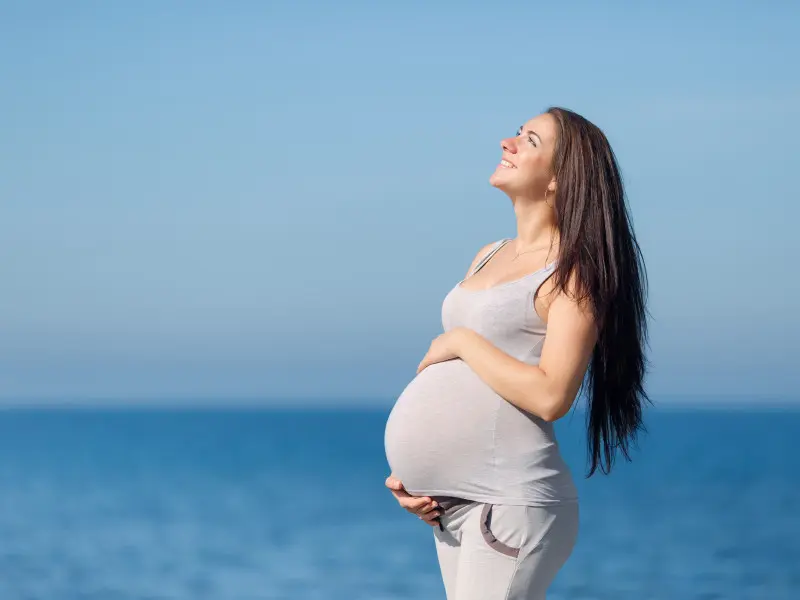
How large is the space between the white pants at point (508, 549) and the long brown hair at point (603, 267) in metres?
0.29

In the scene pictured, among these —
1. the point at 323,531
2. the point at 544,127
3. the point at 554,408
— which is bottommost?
the point at 554,408

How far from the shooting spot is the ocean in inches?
358

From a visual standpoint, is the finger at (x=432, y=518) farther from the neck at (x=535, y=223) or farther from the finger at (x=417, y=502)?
the neck at (x=535, y=223)

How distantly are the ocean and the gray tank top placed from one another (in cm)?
14

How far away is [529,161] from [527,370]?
0.47 meters

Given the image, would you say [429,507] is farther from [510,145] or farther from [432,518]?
[510,145]

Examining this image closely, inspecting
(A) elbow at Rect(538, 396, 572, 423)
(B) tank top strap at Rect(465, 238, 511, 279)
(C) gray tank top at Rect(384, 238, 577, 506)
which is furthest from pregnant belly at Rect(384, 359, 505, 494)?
(B) tank top strap at Rect(465, 238, 511, 279)

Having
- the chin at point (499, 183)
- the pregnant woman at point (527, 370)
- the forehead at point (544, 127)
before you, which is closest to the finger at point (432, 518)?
the pregnant woman at point (527, 370)

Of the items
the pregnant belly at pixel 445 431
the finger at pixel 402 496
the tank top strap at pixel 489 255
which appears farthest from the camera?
the tank top strap at pixel 489 255

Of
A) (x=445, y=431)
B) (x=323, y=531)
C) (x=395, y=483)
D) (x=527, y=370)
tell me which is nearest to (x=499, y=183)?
(x=527, y=370)

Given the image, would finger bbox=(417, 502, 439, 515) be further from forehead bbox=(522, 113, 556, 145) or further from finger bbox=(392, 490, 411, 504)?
forehead bbox=(522, 113, 556, 145)

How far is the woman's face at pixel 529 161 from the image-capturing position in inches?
95.4

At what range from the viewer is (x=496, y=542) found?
2.28 m

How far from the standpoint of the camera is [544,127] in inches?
96.3
